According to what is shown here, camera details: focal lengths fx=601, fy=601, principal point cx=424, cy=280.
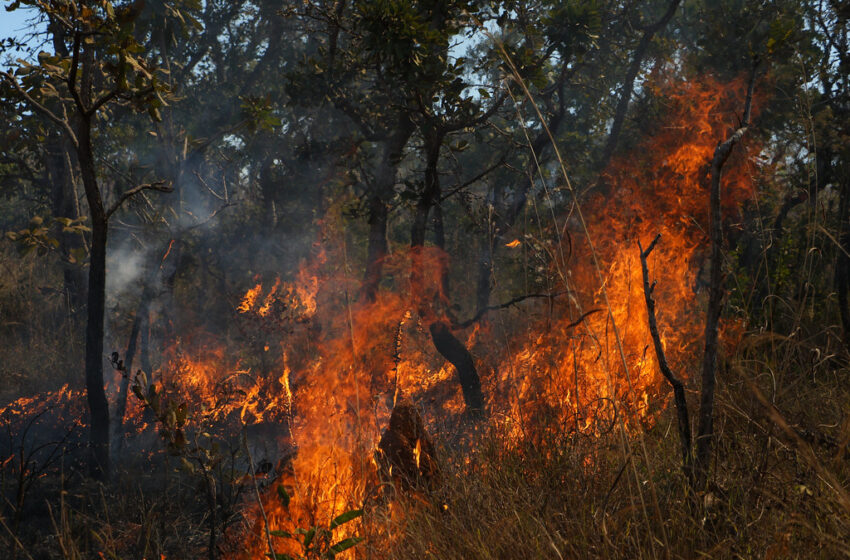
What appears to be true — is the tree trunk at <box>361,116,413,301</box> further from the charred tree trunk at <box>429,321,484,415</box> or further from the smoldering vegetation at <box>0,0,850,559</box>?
the charred tree trunk at <box>429,321,484,415</box>

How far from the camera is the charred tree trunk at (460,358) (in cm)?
827

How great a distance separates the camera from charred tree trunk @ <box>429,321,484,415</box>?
827cm

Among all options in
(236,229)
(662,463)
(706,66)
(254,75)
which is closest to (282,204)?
(236,229)

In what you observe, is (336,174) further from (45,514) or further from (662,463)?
(662,463)

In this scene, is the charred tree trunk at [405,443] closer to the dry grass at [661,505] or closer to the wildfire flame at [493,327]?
the dry grass at [661,505]

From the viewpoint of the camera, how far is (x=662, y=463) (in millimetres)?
2100

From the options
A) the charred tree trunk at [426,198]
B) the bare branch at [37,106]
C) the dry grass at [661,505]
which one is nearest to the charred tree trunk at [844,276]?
the dry grass at [661,505]

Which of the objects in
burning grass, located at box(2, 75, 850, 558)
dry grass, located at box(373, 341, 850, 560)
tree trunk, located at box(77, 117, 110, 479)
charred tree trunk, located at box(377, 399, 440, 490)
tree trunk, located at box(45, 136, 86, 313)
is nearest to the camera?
dry grass, located at box(373, 341, 850, 560)

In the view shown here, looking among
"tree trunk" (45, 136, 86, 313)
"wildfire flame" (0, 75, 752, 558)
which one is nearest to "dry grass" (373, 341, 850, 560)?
"wildfire flame" (0, 75, 752, 558)

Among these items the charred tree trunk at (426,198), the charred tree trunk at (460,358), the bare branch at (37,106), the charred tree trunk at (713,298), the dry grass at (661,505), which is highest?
the bare branch at (37,106)

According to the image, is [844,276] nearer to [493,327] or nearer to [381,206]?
[381,206]

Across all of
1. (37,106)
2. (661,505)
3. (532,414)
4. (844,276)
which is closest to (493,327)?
(532,414)

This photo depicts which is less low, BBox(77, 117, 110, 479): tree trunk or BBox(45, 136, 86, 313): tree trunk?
BBox(45, 136, 86, 313): tree trunk

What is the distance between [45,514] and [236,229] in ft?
38.7
